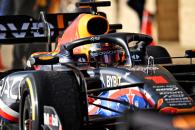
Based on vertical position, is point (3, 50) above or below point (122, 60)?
below

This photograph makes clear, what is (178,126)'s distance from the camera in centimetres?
397

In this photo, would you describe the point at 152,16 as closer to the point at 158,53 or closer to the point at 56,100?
the point at 158,53

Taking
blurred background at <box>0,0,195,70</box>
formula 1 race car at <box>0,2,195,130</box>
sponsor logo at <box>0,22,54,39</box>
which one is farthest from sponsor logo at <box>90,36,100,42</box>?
blurred background at <box>0,0,195,70</box>

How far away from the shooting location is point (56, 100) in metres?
5.54

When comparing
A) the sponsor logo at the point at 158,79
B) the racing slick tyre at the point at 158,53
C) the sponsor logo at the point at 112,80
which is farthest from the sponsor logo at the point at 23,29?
the sponsor logo at the point at 158,79

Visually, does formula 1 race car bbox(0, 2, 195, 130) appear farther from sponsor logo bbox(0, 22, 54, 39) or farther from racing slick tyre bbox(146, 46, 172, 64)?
sponsor logo bbox(0, 22, 54, 39)

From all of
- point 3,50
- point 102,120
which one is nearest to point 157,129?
point 102,120

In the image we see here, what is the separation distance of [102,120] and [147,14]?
41.1 ft

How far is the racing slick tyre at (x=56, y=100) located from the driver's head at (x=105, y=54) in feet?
3.79

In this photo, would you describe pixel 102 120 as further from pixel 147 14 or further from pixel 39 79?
pixel 147 14

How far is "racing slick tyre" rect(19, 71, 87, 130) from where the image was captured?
5.44 metres

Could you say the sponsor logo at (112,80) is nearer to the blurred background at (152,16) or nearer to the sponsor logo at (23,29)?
the sponsor logo at (23,29)

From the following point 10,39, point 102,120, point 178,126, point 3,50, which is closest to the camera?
point 178,126

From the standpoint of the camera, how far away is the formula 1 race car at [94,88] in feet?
18.0
